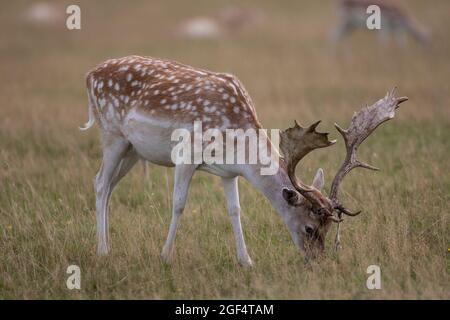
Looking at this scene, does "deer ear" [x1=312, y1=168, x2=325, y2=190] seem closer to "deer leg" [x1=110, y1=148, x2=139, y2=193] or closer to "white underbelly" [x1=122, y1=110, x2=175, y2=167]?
"white underbelly" [x1=122, y1=110, x2=175, y2=167]

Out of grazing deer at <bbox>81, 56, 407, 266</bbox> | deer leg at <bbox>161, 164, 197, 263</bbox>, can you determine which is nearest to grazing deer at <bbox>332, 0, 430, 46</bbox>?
grazing deer at <bbox>81, 56, 407, 266</bbox>

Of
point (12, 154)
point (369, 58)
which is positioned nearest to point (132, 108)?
point (12, 154)

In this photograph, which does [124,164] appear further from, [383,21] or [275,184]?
[383,21]

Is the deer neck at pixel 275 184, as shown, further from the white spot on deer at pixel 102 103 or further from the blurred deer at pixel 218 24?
the blurred deer at pixel 218 24

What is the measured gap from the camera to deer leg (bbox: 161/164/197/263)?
6.56 m

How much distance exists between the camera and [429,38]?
20.4m

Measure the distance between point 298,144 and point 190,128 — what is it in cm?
96

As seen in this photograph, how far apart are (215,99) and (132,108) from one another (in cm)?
83

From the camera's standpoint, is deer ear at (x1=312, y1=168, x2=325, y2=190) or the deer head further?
deer ear at (x1=312, y1=168, x2=325, y2=190)

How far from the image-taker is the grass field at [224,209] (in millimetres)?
6195

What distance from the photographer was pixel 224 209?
8.10 metres

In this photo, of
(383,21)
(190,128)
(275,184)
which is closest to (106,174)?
(190,128)

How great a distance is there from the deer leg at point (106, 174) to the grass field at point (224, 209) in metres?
0.23

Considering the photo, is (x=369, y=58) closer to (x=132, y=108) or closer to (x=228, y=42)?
(x=228, y=42)
